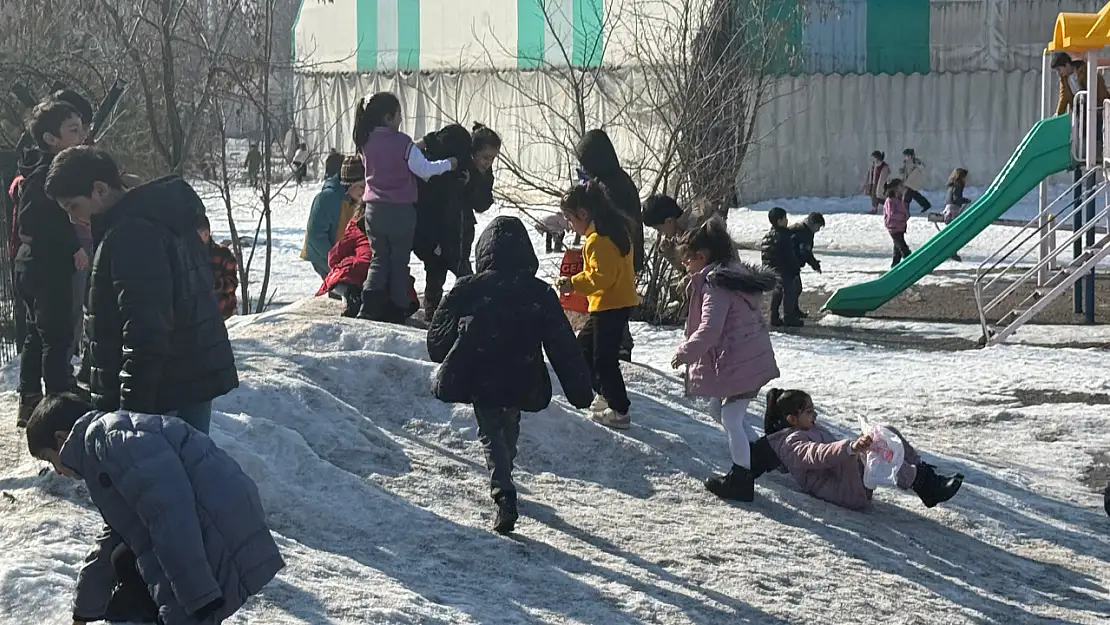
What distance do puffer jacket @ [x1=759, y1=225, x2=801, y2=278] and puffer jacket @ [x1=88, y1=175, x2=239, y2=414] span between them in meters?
9.12

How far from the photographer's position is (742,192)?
2695 cm

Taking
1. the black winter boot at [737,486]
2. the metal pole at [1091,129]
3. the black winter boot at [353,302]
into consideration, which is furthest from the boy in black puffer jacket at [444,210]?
the metal pole at [1091,129]

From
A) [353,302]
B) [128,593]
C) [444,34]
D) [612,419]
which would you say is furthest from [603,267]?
[444,34]

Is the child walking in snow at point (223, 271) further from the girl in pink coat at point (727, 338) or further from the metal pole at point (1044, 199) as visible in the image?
the metal pole at point (1044, 199)

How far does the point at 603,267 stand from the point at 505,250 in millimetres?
1182

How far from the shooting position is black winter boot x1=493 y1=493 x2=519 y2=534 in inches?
251

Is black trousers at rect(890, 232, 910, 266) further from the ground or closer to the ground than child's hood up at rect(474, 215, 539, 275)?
closer to the ground

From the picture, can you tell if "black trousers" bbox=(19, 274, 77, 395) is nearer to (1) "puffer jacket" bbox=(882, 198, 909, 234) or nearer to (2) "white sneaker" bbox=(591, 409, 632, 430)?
(2) "white sneaker" bbox=(591, 409, 632, 430)

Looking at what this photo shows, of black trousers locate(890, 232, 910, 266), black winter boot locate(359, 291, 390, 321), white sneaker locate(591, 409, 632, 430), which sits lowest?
white sneaker locate(591, 409, 632, 430)

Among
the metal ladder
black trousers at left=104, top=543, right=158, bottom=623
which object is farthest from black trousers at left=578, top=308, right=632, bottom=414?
the metal ladder

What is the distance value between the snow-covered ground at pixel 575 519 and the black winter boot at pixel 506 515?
49 mm

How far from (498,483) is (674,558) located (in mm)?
782

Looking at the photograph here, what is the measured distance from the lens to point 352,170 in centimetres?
1041

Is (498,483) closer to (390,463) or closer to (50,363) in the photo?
(390,463)
